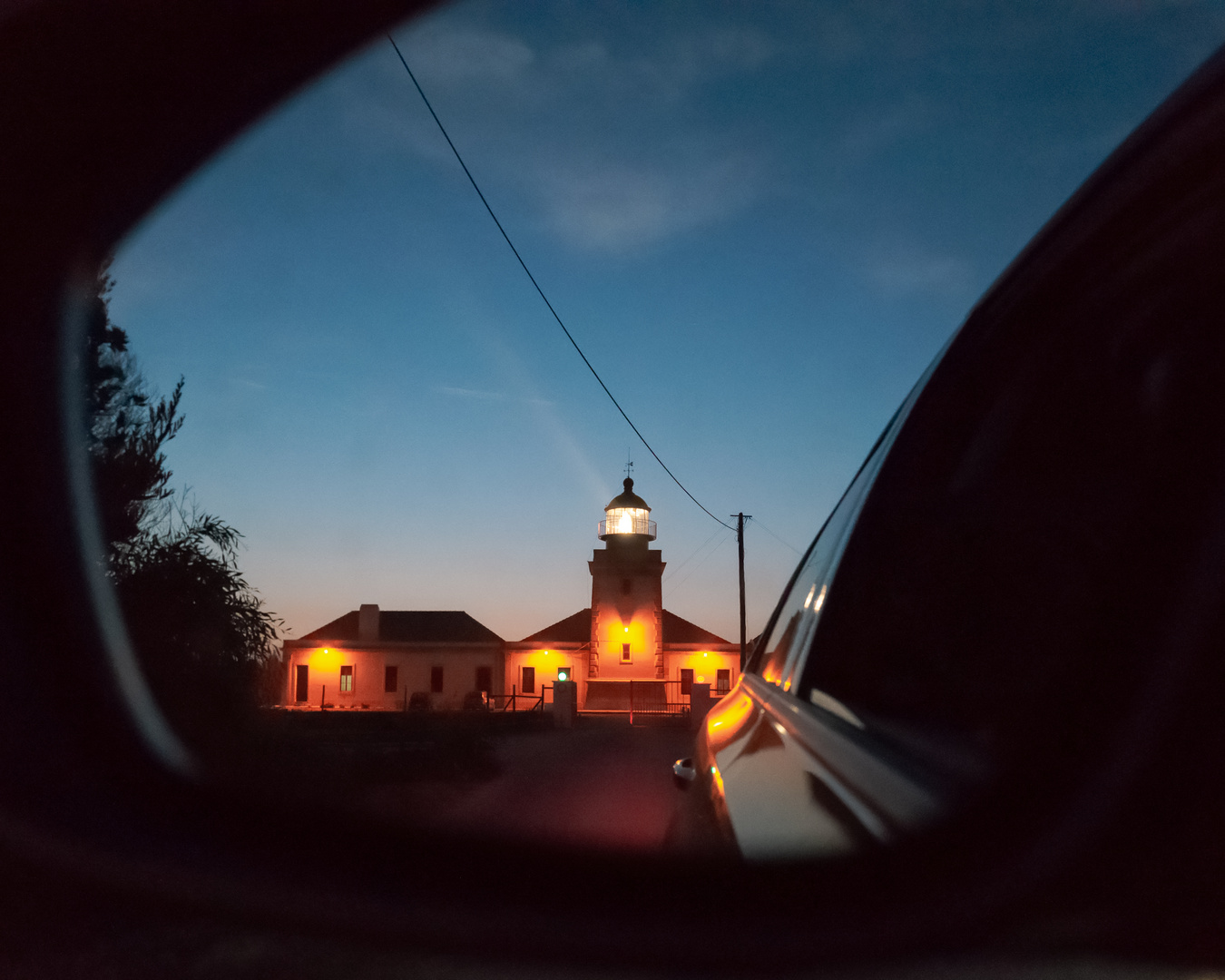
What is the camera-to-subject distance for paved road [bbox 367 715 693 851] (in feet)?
→ 6.97

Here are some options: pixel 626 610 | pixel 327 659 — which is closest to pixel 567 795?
pixel 626 610

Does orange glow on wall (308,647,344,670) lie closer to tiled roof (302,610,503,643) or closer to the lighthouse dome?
tiled roof (302,610,503,643)

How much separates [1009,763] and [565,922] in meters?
0.68

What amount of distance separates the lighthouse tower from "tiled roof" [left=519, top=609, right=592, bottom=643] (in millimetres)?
4819

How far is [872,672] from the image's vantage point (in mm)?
1919

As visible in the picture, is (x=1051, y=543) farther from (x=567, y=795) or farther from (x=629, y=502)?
(x=629, y=502)

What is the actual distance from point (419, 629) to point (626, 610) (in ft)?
39.4

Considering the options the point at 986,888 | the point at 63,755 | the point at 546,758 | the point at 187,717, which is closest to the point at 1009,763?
the point at 986,888

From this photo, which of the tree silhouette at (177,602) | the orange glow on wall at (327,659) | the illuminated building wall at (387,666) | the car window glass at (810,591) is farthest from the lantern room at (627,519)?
the car window glass at (810,591)

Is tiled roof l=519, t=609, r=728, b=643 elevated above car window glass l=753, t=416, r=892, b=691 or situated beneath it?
elevated above

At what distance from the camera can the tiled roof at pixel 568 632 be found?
53.1 meters

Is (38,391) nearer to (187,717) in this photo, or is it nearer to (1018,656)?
(1018,656)

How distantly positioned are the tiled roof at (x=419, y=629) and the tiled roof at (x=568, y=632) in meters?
2.08

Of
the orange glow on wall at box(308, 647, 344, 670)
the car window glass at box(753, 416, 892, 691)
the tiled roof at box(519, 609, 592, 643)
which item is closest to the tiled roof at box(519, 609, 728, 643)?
the tiled roof at box(519, 609, 592, 643)
